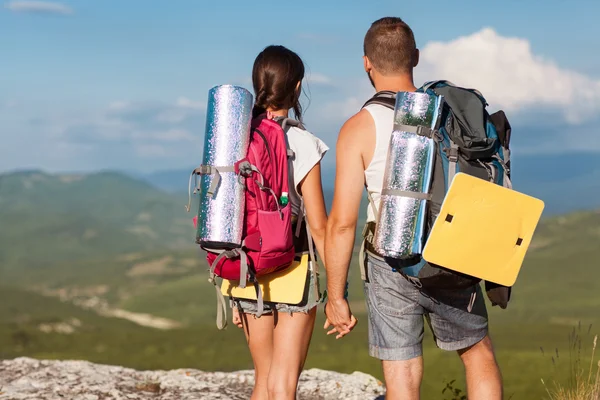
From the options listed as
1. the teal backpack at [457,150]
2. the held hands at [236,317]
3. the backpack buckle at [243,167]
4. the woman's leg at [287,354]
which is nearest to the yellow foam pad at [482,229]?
the teal backpack at [457,150]

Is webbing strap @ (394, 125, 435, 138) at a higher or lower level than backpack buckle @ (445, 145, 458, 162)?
higher

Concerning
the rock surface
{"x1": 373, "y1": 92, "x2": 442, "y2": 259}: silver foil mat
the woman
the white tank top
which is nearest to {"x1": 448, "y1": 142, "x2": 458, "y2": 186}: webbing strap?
{"x1": 373, "y1": 92, "x2": 442, "y2": 259}: silver foil mat

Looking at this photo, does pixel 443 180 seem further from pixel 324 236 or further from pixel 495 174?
pixel 324 236

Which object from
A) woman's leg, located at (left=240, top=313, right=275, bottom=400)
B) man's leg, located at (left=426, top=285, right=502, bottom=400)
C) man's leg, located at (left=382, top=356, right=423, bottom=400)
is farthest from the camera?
woman's leg, located at (left=240, top=313, right=275, bottom=400)

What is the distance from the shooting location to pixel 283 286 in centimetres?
574

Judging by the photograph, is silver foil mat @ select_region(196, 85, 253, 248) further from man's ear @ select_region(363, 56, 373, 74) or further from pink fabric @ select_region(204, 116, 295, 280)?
man's ear @ select_region(363, 56, 373, 74)

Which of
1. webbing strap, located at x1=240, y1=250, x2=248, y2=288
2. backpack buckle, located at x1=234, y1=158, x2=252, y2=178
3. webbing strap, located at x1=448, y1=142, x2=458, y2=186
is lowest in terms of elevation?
webbing strap, located at x1=240, y1=250, x2=248, y2=288

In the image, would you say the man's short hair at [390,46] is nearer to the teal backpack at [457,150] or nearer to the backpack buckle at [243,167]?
the teal backpack at [457,150]

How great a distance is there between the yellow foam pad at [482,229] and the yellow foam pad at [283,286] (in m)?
1.02

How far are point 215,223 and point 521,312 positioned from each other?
7077 cm

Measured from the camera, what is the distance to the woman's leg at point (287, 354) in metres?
5.67

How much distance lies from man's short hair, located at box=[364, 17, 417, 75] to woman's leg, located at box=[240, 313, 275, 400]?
6.24 ft

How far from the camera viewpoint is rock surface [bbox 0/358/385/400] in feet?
30.2

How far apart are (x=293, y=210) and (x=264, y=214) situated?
0.91 feet
